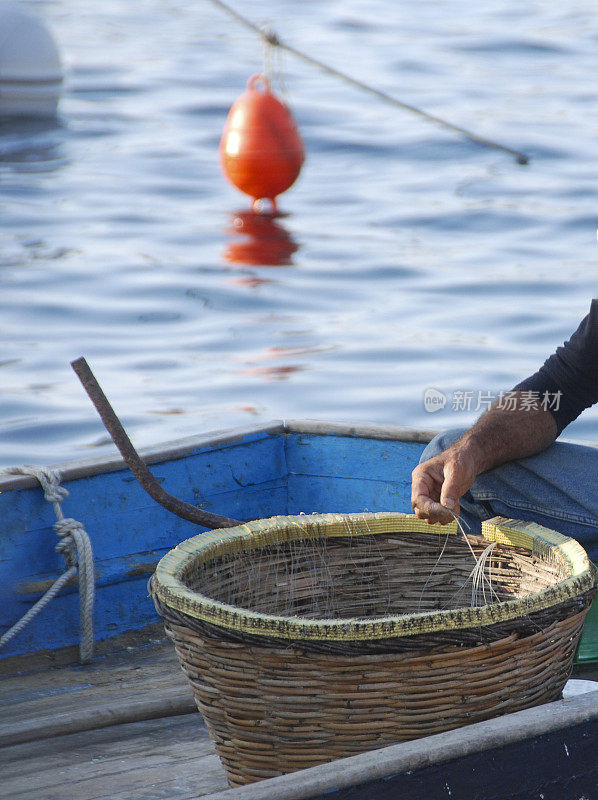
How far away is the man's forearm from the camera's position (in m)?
2.09

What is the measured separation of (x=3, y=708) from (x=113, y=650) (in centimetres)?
38

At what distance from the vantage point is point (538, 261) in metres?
8.93

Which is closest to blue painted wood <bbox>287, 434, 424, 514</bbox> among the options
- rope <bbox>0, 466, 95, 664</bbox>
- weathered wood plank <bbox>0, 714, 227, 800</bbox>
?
rope <bbox>0, 466, 95, 664</bbox>

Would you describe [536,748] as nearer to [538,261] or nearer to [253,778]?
[253,778]

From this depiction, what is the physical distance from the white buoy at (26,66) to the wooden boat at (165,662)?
8.35 meters

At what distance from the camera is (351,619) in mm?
1716

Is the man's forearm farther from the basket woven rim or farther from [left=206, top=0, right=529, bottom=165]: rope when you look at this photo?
[left=206, top=0, right=529, bottom=165]: rope

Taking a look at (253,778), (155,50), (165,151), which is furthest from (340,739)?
(155,50)

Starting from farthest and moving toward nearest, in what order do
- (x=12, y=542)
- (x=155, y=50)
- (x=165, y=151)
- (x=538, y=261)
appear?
(x=155, y=50) → (x=165, y=151) → (x=538, y=261) → (x=12, y=542)

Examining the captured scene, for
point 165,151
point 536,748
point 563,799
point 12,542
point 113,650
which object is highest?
point 536,748

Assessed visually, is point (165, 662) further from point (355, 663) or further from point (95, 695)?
point (355, 663)

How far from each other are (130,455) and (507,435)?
0.72 meters

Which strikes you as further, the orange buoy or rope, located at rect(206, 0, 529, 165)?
the orange buoy

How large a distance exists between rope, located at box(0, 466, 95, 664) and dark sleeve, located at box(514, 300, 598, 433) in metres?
0.99
